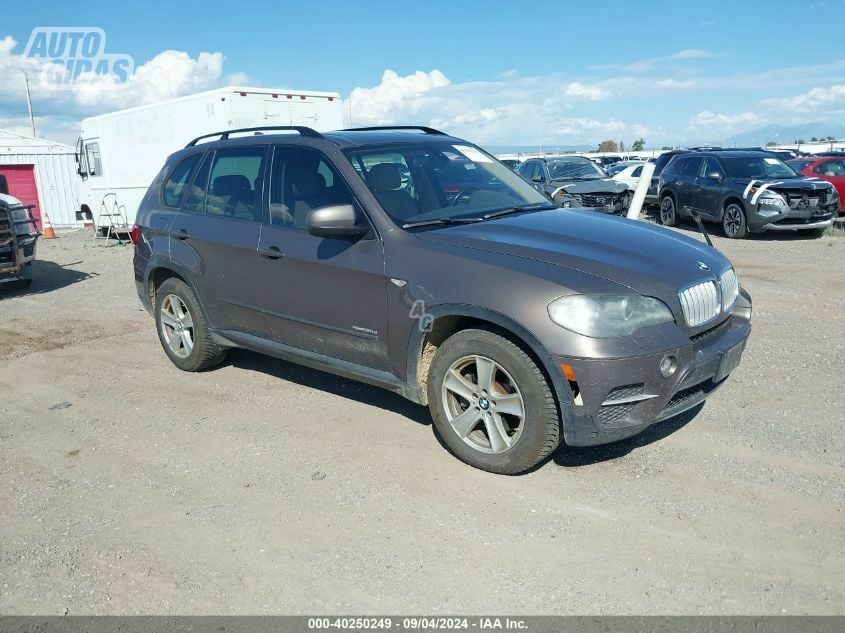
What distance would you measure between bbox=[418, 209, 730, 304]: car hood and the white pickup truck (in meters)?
8.19

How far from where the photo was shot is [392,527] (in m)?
3.60

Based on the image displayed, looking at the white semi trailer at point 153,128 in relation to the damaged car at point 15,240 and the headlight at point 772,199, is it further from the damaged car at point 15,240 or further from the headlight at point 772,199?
the headlight at point 772,199

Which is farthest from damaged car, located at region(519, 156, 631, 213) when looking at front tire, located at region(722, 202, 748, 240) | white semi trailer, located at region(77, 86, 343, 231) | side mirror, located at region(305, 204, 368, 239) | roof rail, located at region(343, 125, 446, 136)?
side mirror, located at region(305, 204, 368, 239)

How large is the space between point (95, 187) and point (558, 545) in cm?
1793

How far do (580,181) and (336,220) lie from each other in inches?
458

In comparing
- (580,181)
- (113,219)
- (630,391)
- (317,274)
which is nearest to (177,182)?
(317,274)

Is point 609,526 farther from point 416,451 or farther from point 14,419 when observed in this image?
point 14,419

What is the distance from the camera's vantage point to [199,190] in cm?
582

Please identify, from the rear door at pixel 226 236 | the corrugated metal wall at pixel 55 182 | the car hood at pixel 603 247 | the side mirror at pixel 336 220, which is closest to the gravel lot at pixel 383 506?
the rear door at pixel 226 236

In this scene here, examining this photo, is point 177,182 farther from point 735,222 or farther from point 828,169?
point 828,169

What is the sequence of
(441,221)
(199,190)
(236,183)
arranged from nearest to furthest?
(441,221)
(236,183)
(199,190)

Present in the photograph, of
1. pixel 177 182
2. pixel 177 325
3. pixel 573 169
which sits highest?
pixel 177 182

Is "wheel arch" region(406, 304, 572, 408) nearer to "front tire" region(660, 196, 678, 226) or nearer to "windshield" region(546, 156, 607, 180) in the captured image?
"windshield" region(546, 156, 607, 180)

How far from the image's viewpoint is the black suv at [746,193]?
13359mm
